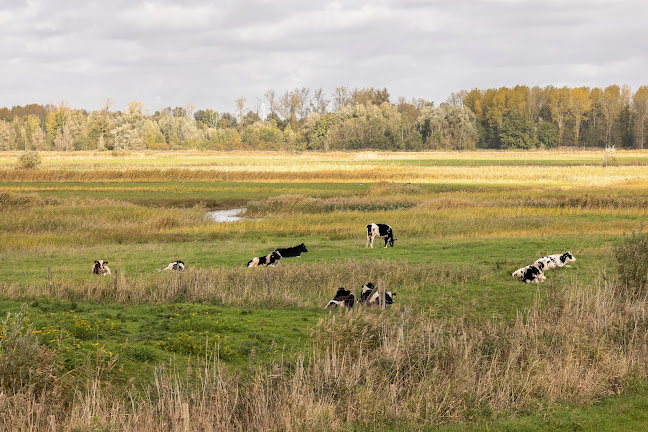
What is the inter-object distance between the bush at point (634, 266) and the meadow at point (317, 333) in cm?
45

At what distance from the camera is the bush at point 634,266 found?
16.7 m

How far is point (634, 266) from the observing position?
1697 centimetres

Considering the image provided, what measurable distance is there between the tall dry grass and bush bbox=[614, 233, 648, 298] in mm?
3135

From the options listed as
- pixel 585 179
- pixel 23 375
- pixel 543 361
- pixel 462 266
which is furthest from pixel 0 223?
pixel 585 179

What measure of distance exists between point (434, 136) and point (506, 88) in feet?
108

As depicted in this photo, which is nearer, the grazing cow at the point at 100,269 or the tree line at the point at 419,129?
the grazing cow at the point at 100,269

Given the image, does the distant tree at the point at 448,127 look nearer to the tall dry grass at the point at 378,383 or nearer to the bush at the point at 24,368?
the tall dry grass at the point at 378,383

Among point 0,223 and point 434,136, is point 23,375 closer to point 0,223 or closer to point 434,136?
point 0,223

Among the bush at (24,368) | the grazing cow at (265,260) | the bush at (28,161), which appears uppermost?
the bush at (28,161)

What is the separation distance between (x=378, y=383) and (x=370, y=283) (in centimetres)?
727

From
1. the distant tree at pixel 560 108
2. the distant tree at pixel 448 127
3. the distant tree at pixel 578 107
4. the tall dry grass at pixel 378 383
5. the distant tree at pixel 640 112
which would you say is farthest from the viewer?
the distant tree at pixel 560 108

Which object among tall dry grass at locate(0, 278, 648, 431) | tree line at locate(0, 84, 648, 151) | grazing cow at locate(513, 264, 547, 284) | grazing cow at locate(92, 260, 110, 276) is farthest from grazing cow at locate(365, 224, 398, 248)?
tree line at locate(0, 84, 648, 151)

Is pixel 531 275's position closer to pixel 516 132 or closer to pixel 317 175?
pixel 317 175

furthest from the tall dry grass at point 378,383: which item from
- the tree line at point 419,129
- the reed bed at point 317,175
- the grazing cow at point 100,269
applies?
the tree line at point 419,129
